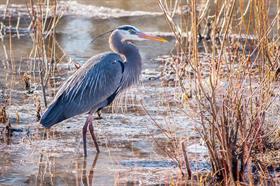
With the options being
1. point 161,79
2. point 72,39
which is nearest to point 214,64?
point 161,79

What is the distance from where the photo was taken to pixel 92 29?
1216cm

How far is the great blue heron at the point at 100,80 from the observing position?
6.88 metres

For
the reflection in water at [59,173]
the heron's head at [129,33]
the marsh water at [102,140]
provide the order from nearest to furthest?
1. the reflection in water at [59,173]
2. the marsh water at [102,140]
3. the heron's head at [129,33]

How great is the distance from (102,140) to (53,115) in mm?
555

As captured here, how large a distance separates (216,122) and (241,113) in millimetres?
200

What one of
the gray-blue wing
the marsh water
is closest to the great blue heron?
the gray-blue wing

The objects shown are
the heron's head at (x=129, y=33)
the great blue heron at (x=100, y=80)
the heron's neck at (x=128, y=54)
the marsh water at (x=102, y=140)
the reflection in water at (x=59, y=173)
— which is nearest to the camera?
the reflection in water at (x=59, y=173)

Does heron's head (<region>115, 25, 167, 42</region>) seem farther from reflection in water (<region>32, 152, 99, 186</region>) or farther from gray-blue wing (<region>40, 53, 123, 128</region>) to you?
reflection in water (<region>32, 152, 99, 186</region>)

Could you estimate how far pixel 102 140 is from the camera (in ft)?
22.9

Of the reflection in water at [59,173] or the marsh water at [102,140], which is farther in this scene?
the marsh water at [102,140]

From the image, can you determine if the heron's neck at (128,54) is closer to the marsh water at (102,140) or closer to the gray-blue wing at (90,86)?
the gray-blue wing at (90,86)

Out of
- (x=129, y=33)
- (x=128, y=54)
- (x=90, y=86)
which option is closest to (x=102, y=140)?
(x=90, y=86)

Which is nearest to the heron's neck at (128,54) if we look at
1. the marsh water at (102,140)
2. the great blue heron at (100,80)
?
the great blue heron at (100,80)

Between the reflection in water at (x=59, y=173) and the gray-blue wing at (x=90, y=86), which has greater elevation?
the gray-blue wing at (x=90, y=86)
